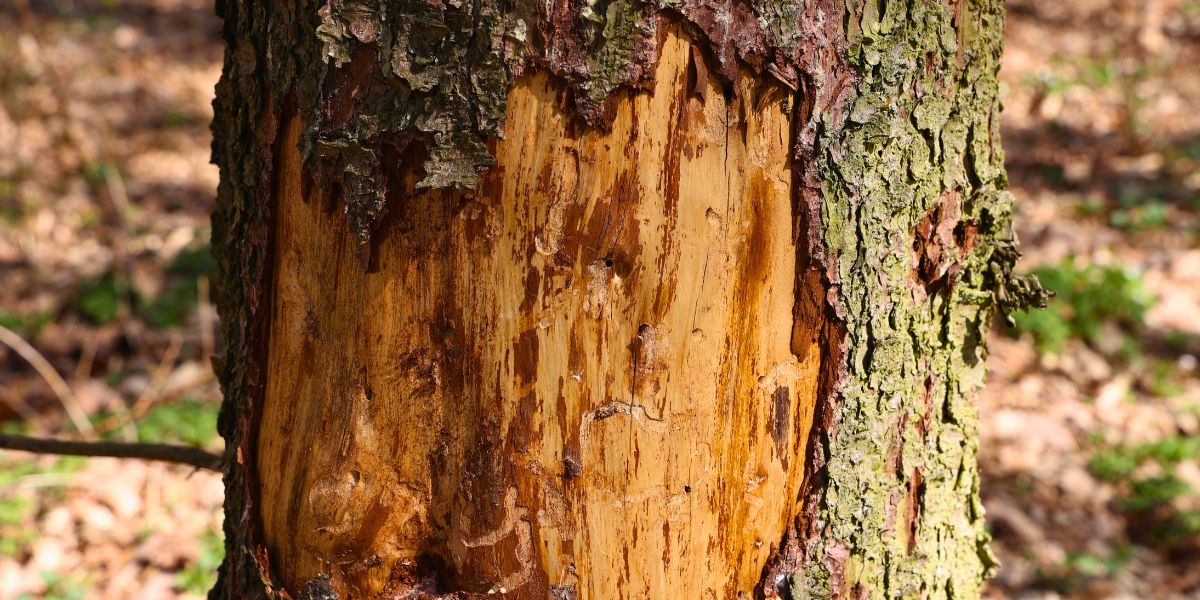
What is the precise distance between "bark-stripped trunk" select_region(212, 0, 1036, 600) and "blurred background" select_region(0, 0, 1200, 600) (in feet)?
6.19

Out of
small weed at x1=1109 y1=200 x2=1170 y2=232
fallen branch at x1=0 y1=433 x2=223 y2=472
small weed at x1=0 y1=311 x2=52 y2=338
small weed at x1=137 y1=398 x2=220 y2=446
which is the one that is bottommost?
small weed at x1=137 y1=398 x2=220 y2=446

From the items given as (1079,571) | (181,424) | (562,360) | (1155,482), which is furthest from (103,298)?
(1155,482)

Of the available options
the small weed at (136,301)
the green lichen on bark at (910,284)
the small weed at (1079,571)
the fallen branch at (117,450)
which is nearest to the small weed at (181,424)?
the small weed at (136,301)

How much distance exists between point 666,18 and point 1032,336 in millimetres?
3997

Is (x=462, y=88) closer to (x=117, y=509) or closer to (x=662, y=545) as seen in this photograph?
(x=662, y=545)

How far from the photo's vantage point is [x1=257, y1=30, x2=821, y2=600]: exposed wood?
1.13 meters

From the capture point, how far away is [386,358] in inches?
47.7

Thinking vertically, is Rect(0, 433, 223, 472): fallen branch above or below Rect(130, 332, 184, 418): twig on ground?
above

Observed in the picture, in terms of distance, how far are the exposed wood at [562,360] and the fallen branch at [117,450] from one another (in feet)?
1.43

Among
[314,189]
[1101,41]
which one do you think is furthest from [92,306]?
[1101,41]

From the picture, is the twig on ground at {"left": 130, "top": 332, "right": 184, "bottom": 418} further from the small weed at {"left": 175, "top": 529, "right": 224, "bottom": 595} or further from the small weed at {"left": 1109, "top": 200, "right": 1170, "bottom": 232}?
the small weed at {"left": 1109, "top": 200, "right": 1170, "bottom": 232}

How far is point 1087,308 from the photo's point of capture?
4.54 meters

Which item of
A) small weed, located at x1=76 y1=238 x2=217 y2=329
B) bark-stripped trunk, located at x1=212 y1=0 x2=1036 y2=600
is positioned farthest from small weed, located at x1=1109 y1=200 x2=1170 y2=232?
small weed, located at x1=76 y1=238 x2=217 y2=329

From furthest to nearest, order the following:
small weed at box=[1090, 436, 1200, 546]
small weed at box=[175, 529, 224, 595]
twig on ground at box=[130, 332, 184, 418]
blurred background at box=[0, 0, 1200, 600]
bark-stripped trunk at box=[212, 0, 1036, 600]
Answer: twig on ground at box=[130, 332, 184, 418] → small weed at box=[1090, 436, 1200, 546] → blurred background at box=[0, 0, 1200, 600] → small weed at box=[175, 529, 224, 595] → bark-stripped trunk at box=[212, 0, 1036, 600]
